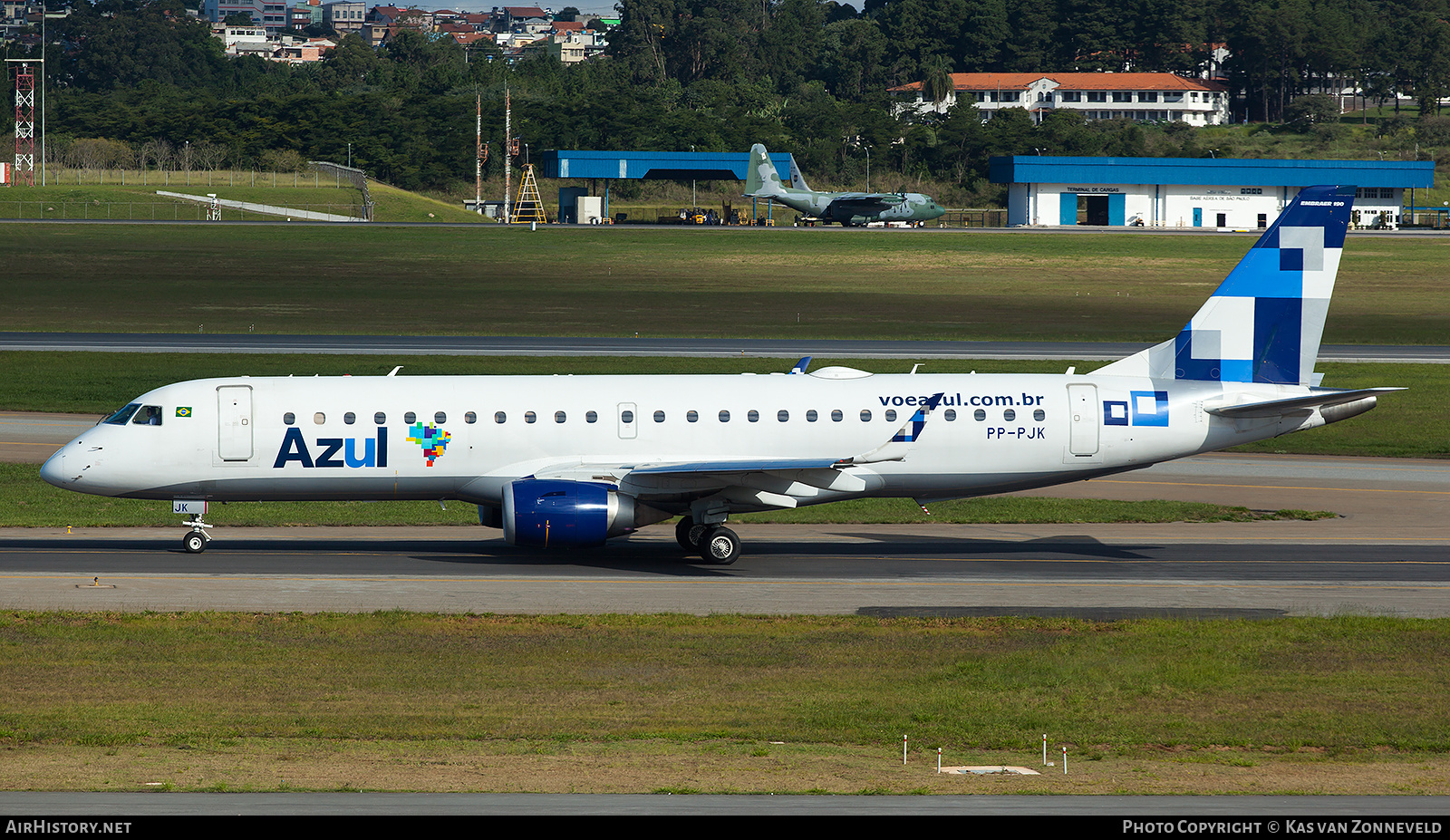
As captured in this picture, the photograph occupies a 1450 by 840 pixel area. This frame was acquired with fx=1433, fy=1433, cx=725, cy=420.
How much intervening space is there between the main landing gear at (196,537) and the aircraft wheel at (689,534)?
10.4m

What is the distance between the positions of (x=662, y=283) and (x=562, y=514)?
3010 inches

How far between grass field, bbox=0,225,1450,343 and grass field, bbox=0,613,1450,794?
5164 cm

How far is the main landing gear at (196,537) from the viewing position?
1233 inches

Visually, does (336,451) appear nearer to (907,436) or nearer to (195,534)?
(195,534)

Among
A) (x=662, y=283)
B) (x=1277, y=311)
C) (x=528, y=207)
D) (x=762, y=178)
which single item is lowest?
(x=1277, y=311)

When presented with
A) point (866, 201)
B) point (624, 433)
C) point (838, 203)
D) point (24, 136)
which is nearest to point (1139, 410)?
point (624, 433)

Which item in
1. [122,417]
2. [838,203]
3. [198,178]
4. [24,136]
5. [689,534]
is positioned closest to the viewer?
[122,417]

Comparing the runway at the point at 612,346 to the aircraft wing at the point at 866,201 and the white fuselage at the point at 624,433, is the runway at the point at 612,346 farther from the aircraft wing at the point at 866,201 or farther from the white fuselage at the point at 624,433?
the aircraft wing at the point at 866,201

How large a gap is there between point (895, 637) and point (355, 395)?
1329cm

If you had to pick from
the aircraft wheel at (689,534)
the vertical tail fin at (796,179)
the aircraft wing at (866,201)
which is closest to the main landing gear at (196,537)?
the aircraft wheel at (689,534)

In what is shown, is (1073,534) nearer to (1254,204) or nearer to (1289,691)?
(1289,691)

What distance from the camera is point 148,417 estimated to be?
99.3 feet

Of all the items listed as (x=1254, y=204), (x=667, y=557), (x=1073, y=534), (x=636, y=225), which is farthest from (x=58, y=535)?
(x=1254, y=204)

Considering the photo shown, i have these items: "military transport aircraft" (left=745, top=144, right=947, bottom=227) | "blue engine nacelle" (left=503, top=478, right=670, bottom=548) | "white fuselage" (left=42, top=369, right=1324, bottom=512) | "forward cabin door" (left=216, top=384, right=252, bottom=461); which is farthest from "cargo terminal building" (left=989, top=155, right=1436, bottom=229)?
"forward cabin door" (left=216, top=384, right=252, bottom=461)
